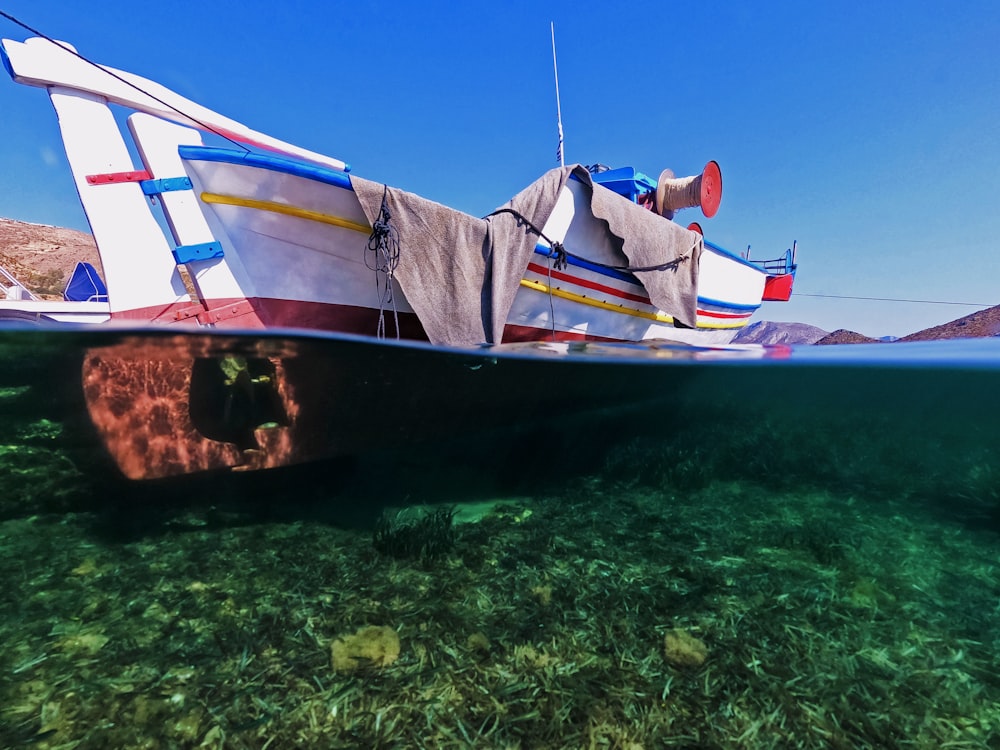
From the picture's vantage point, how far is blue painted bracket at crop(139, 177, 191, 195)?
198 inches

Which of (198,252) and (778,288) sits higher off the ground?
(778,288)

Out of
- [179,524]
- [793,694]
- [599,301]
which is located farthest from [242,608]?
[599,301]

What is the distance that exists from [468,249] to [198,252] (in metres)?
3.30

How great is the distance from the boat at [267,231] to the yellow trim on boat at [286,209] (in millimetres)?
14

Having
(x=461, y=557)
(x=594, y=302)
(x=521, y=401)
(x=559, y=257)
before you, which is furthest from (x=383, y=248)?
(x=521, y=401)

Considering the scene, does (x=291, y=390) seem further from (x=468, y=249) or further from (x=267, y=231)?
(x=468, y=249)

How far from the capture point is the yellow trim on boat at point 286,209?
5020mm

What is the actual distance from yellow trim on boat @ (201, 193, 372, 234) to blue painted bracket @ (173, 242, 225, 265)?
0.52 m

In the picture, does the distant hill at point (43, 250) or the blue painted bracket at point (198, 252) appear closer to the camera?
the blue painted bracket at point (198, 252)

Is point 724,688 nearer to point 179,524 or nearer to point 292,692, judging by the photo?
point 292,692

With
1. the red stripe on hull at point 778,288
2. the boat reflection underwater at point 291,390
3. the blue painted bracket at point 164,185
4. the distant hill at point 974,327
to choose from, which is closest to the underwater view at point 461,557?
the boat reflection underwater at point 291,390

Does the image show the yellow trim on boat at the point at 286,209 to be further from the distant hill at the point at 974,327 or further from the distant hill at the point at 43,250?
the distant hill at the point at 43,250

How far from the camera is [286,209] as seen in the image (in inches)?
202

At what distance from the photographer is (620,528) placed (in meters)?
5.43
